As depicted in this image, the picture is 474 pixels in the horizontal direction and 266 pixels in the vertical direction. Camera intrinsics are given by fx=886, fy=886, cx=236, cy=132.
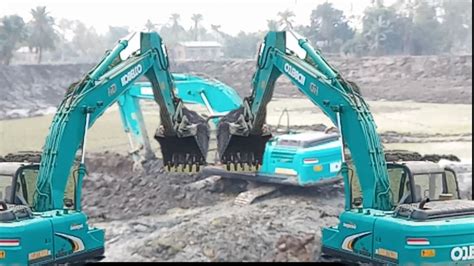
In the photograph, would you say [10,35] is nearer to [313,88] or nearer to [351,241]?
[313,88]

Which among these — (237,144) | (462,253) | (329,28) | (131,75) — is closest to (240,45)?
(329,28)

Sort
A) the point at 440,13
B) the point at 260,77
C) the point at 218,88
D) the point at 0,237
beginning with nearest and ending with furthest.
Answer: the point at 0,237
the point at 260,77
the point at 218,88
the point at 440,13

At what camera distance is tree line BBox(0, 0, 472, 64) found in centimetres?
1572

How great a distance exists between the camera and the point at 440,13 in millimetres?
15953

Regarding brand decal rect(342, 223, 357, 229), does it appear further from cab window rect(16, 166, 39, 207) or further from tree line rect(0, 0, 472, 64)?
tree line rect(0, 0, 472, 64)

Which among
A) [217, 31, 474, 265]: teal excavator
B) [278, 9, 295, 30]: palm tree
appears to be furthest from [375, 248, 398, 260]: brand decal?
[278, 9, 295, 30]: palm tree

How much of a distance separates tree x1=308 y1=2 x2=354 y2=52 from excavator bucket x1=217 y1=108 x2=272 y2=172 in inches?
222

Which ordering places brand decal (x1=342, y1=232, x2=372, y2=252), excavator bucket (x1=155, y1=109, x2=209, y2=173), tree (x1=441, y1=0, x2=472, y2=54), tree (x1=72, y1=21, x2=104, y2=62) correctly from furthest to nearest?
tree (x1=72, y1=21, x2=104, y2=62)
tree (x1=441, y1=0, x2=472, y2=54)
excavator bucket (x1=155, y1=109, x2=209, y2=173)
brand decal (x1=342, y1=232, x2=372, y2=252)

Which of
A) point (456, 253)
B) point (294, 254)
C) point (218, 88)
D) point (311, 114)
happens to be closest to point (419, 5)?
point (311, 114)

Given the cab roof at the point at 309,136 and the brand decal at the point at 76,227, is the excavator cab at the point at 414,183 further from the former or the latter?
the cab roof at the point at 309,136

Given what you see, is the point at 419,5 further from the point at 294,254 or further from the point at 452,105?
the point at 294,254

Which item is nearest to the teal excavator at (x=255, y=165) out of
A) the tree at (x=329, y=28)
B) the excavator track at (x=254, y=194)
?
the excavator track at (x=254, y=194)

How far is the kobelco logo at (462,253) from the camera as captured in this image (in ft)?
21.4

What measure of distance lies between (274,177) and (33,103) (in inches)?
243
